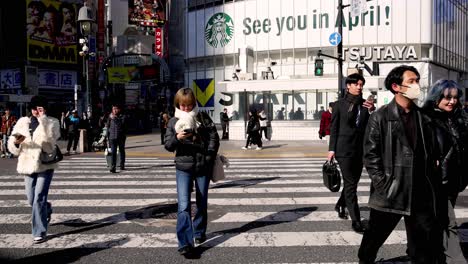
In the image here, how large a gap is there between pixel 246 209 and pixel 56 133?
3.17 m

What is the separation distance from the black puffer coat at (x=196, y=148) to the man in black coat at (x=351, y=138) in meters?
1.75

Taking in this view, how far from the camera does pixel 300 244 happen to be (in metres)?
5.37

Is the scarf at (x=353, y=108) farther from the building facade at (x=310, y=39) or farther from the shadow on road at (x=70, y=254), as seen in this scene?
the building facade at (x=310, y=39)

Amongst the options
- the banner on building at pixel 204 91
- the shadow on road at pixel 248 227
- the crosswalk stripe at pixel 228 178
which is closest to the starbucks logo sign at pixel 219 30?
the banner on building at pixel 204 91

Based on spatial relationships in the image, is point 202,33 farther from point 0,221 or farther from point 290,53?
point 0,221

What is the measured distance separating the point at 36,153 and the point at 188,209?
2.09m

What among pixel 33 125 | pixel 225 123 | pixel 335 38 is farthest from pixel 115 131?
pixel 225 123

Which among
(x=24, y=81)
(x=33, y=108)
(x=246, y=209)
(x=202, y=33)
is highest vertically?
(x=202, y=33)

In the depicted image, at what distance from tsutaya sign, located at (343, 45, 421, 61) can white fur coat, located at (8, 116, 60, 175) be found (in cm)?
3495

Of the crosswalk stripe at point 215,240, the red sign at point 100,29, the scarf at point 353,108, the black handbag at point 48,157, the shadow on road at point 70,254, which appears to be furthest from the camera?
the red sign at point 100,29

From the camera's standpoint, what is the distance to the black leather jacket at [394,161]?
3.64m

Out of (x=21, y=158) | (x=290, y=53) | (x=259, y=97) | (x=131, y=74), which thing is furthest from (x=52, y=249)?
(x=131, y=74)

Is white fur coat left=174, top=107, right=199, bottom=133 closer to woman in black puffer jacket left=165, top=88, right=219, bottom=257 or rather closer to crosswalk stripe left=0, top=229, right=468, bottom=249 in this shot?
woman in black puffer jacket left=165, top=88, right=219, bottom=257

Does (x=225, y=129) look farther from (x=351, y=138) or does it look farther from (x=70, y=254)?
(x=70, y=254)
